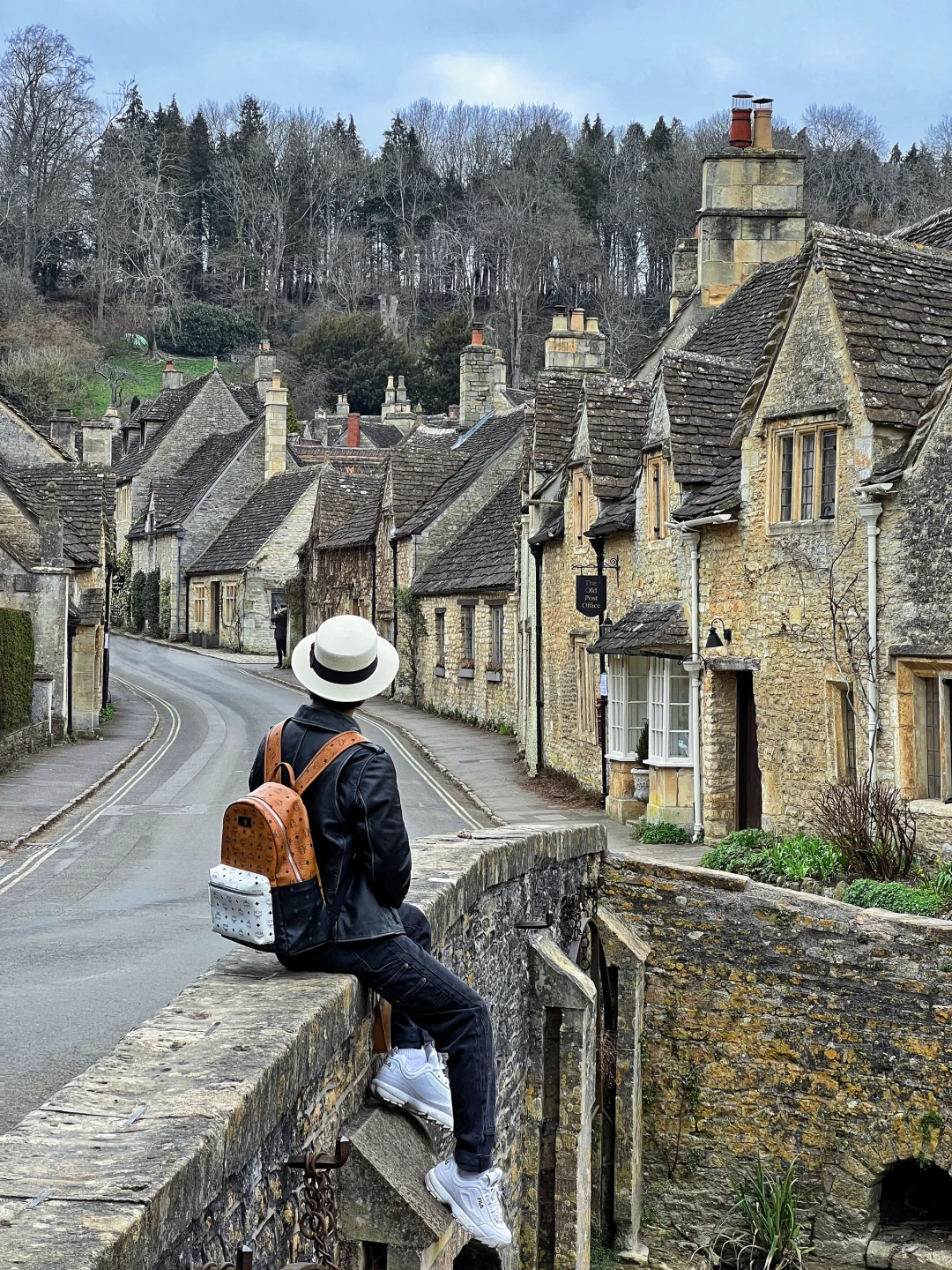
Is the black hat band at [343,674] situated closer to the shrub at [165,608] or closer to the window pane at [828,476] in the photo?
the window pane at [828,476]

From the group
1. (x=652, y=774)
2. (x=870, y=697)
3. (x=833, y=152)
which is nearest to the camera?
(x=870, y=697)

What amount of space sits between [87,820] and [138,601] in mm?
47441

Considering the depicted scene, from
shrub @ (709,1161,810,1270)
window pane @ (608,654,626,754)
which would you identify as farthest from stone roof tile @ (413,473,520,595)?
shrub @ (709,1161,810,1270)

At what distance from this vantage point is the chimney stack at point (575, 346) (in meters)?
32.7

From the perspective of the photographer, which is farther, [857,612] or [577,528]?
[577,528]

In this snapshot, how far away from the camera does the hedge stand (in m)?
28.0

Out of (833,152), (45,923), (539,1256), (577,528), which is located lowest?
(539,1256)

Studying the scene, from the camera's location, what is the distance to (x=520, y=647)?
103ft

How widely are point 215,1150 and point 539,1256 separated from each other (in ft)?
26.0

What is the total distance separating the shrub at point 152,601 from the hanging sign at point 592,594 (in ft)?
148

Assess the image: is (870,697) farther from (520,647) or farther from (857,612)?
(520,647)

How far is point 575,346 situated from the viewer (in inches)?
1296

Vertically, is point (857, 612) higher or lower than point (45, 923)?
higher

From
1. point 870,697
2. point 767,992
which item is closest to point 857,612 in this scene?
point 870,697
